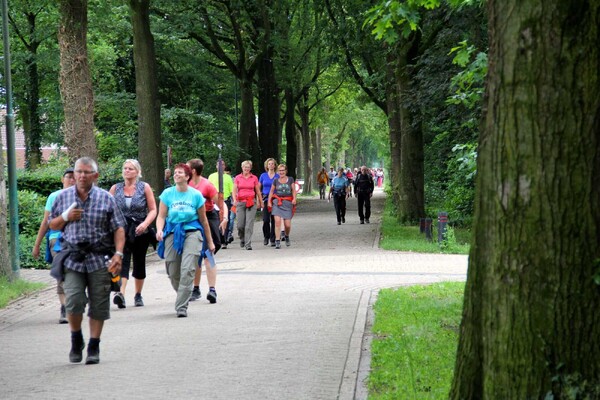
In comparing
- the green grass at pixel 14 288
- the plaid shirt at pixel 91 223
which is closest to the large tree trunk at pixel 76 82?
the green grass at pixel 14 288

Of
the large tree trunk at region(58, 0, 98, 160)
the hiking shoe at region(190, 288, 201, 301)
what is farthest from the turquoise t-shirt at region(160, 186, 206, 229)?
the large tree trunk at region(58, 0, 98, 160)

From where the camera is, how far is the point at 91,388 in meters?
7.70

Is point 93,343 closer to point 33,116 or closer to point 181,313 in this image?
point 181,313

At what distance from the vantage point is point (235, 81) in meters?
41.6

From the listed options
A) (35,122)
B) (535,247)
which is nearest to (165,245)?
(535,247)

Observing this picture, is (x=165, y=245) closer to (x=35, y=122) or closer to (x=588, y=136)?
(x=588, y=136)

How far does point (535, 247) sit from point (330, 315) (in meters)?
6.74

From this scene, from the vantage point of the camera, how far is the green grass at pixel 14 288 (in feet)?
43.5

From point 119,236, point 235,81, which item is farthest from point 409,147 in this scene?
point 119,236

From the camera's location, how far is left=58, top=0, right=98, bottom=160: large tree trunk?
18.2 meters

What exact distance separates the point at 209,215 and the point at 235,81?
28797mm

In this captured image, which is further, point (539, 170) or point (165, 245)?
point (165, 245)

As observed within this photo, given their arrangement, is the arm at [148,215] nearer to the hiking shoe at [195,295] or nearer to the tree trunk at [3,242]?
the hiking shoe at [195,295]

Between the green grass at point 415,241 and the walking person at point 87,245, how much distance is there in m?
12.2
